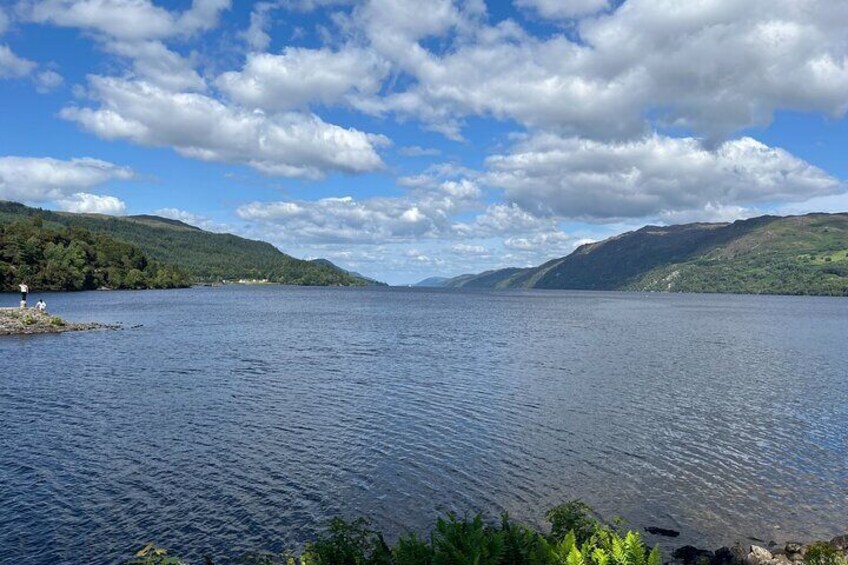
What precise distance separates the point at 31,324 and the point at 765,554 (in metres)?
122

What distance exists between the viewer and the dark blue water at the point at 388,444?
94.6 feet

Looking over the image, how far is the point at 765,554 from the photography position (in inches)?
936

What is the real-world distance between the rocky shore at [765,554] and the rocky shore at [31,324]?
115m

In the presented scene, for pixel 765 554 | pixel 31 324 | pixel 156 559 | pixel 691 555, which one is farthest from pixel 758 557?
pixel 31 324

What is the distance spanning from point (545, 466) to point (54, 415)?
39.9 metres

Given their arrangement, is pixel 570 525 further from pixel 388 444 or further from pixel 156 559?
pixel 388 444

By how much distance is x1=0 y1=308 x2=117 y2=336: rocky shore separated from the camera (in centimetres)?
10256

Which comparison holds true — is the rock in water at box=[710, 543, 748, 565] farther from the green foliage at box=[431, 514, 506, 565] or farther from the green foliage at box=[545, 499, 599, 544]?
the green foliage at box=[431, 514, 506, 565]

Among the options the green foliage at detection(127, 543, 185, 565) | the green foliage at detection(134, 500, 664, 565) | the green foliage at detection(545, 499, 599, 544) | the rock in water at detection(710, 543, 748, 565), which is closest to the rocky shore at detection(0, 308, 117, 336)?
the green foliage at detection(127, 543, 185, 565)

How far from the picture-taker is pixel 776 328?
144250 mm

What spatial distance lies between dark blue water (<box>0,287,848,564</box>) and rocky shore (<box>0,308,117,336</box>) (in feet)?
72.1

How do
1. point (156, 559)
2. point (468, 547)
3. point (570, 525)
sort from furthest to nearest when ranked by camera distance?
point (570, 525), point (156, 559), point (468, 547)

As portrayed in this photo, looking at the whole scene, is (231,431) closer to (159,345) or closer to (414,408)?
Answer: (414,408)

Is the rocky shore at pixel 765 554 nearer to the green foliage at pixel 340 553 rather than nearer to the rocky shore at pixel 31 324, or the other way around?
the green foliage at pixel 340 553
